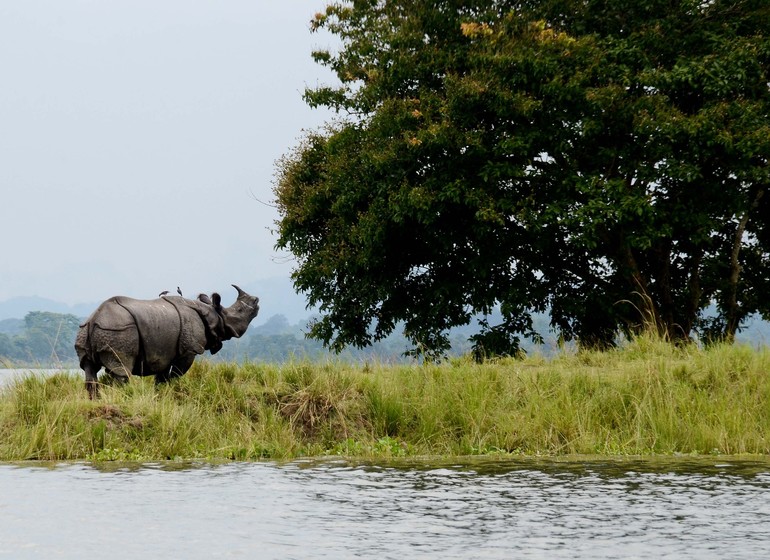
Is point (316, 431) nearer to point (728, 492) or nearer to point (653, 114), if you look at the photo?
point (728, 492)

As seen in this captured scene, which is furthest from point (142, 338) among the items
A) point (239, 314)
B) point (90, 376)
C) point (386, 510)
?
point (386, 510)

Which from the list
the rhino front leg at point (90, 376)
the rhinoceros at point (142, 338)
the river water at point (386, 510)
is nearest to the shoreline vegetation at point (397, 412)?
the rhino front leg at point (90, 376)

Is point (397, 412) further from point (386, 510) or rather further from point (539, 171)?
point (539, 171)

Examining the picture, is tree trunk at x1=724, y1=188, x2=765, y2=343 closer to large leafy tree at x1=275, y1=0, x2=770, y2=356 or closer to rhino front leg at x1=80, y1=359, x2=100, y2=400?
large leafy tree at x1=275, y1=0, x2=770, y2=356

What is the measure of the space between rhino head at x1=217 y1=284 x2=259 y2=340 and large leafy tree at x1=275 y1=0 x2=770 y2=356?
23.9ft

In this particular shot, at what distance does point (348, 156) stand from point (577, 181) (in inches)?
238

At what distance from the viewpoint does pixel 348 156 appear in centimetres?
2492

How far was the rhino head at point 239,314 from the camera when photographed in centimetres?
1442

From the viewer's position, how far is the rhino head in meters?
14.4

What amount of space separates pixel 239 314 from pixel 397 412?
2984 mm

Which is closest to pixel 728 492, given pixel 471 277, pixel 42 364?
pixel 42 364

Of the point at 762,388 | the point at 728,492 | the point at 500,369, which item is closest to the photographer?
the point at 728,492

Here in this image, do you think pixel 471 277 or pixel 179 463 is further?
pixel 471 277

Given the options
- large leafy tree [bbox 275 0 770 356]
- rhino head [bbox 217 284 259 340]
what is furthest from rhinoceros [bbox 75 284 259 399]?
large leafy tree [bbox 275 0 770 356]
